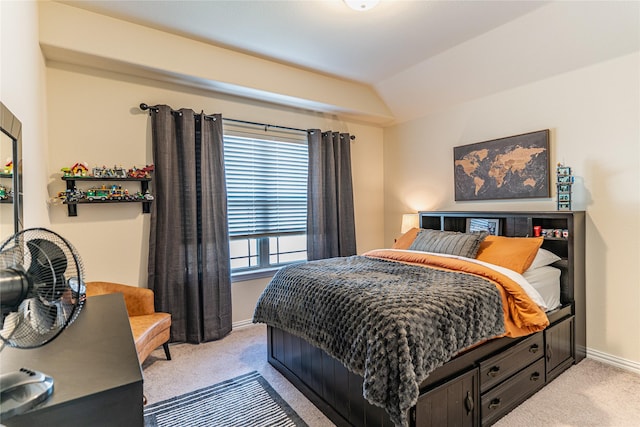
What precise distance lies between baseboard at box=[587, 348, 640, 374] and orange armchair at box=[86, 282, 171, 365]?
3532mm

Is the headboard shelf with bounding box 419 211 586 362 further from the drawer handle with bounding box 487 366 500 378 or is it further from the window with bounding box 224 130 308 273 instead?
the window with bounding box 224 130 308 273

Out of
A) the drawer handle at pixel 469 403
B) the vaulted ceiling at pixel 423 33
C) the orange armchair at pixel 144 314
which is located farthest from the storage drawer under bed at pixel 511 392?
the vaulted ceiling at pixel 423 33

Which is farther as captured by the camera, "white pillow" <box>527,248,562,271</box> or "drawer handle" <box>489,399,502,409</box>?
"white pillow" <box>527,248,562,271</box>

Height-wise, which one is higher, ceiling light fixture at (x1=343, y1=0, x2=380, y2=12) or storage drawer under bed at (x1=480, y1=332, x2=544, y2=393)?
ceiling light fixture at (x1=343, y1=0, x2=380, y2=12)

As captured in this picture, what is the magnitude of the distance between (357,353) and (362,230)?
2920 millimetres

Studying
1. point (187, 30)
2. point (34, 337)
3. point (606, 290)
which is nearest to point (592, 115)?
point (606, 290)

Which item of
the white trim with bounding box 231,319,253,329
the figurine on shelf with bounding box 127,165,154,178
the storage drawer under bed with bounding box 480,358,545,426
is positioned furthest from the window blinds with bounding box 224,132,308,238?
the storage drawer under bed with bounding box 480,358,545,426

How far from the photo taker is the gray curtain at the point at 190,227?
290cm

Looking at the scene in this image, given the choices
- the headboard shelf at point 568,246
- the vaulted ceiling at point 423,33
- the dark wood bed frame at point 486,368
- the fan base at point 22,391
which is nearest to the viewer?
the fan base at point 22,391

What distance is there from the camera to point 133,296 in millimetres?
2604

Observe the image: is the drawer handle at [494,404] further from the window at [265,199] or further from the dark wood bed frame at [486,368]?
the window at [265,199]

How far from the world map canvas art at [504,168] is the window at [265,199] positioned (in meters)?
1.84

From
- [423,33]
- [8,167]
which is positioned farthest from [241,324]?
[423,33]

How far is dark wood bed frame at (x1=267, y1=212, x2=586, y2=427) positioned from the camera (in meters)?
1.65
